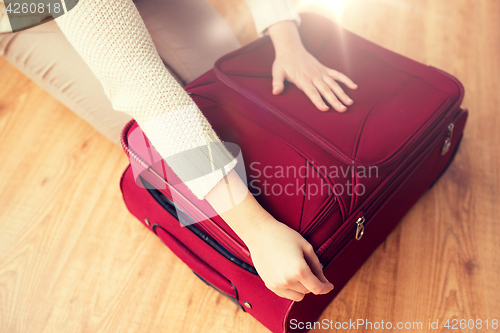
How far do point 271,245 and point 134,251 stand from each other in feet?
1.47

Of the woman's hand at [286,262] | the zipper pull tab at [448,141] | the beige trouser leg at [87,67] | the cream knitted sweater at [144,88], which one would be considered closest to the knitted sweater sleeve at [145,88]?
the cream knitted sweater at [144,88]

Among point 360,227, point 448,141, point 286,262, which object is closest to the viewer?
point 286,262

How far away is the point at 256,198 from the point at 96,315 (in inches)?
18.4

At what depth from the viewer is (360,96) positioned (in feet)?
2.12

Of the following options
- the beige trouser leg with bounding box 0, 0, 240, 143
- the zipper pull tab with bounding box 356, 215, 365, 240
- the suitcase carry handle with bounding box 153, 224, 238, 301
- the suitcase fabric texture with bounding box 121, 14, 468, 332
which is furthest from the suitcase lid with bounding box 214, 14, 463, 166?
the suitcase carry handle with bounding box 153, 224, 238, 301

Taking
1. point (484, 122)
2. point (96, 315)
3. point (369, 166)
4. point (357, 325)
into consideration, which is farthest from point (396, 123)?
point (96, 315)

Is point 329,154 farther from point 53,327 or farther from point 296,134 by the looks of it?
point 53,327

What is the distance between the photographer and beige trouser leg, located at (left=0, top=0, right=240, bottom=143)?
801mm

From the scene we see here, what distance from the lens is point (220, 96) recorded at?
67cm

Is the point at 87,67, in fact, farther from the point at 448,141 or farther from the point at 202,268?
the point at 448,141

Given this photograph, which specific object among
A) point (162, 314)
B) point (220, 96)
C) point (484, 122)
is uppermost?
point (220, 96)

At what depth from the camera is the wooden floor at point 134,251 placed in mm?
708

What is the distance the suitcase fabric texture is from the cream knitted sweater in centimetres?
7
